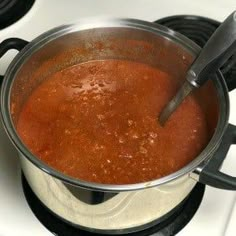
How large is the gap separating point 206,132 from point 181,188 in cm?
15

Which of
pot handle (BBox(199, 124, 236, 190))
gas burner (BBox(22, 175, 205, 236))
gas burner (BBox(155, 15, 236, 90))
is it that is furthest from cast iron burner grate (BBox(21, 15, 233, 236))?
gas burner (BBox(155, 15, 236, 90))

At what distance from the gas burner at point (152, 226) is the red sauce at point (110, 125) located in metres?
0.09

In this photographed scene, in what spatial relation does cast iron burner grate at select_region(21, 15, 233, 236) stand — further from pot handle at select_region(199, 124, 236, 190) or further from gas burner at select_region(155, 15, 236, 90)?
gas burner at select_region(155, 15, 236, 90)

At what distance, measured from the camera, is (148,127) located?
0.77m

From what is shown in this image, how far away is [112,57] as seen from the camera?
0.88 meters

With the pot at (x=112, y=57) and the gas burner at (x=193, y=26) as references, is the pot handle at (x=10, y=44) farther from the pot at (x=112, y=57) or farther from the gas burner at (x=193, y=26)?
the gas burner at (x=193, y=26)

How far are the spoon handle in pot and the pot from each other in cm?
4

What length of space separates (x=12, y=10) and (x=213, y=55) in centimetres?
48

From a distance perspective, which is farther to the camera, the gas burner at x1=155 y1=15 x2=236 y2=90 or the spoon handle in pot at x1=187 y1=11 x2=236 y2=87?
the gas burner at x1=155 y1=15 x2=236 y2=90

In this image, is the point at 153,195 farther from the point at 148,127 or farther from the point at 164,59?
the point at 164,59

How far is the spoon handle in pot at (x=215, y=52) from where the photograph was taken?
2.11ft

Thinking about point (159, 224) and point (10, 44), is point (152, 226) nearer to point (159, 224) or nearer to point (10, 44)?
point (159, 224)

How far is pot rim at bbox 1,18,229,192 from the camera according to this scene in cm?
59

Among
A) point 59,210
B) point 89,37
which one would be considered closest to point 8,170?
point 59,210
